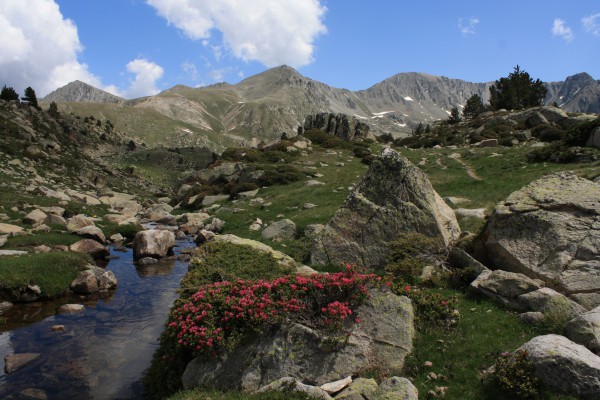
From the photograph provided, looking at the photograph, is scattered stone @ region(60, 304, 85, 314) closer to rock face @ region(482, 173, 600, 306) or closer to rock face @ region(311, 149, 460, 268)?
rock face @ region(311, 149, 460, 268)

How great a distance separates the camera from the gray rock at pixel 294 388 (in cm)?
1020

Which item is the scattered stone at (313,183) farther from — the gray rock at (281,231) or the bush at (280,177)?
the gray rock at (281,231)

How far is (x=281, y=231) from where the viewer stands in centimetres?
2966

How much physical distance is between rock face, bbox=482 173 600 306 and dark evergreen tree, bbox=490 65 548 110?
98363 mm

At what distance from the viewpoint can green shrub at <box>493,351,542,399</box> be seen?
9242 mm

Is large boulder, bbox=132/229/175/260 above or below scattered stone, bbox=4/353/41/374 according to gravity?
above

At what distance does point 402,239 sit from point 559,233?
6995 mm

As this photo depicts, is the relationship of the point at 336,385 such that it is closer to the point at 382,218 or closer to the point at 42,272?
the point at 382,218

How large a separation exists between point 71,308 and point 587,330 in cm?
2221

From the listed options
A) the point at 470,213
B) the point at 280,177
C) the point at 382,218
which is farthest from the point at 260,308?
the point at 280,177

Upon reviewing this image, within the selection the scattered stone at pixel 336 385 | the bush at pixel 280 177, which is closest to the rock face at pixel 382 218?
the scattered stone at pixel 336 385

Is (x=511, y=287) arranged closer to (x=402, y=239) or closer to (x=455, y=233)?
(x=402, y=239)

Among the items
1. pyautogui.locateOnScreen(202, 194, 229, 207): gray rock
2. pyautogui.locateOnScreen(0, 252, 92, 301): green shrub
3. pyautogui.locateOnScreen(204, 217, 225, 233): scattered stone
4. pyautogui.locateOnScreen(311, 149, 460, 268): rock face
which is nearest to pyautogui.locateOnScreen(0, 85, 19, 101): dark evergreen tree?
pyautogui.locateOnScreen(202, 194, 229, 207): gray rock

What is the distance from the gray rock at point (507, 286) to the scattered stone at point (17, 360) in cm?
1794
